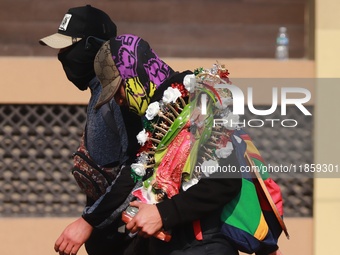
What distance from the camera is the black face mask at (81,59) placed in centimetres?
490

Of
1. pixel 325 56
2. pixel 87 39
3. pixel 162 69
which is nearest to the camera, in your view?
pixel 162 69

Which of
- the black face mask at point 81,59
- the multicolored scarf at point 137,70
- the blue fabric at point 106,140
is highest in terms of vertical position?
the black face mask at point 81,59

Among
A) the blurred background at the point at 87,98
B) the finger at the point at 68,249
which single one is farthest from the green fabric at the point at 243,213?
the blurred background at the point at 87,98

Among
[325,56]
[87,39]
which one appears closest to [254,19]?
[325,56]

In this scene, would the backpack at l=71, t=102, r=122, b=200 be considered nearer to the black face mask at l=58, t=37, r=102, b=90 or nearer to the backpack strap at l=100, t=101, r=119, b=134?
the backpack strap at l=100, t=101, r=119, b=134

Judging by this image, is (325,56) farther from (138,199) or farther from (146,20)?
(138,199)

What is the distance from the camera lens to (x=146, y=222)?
398 cm

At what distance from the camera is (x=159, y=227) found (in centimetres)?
399

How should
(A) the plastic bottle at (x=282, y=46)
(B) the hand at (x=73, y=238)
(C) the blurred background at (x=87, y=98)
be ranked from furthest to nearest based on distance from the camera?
(A) the plastic bottle at (x=282, y=46), (C) the blurred background at (x=87, y=98), (B) the hand at (x=73, y=238)

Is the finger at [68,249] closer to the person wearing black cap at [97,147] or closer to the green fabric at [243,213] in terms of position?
the person wearing black cap at [97,147]

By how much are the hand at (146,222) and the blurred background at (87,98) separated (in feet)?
12.1

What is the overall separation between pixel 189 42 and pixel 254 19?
0.58m

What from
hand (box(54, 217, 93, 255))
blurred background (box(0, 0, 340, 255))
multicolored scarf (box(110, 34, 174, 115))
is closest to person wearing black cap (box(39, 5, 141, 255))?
hand (box(54, 217, 93, 255))

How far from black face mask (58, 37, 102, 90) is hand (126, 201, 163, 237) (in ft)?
3.76
